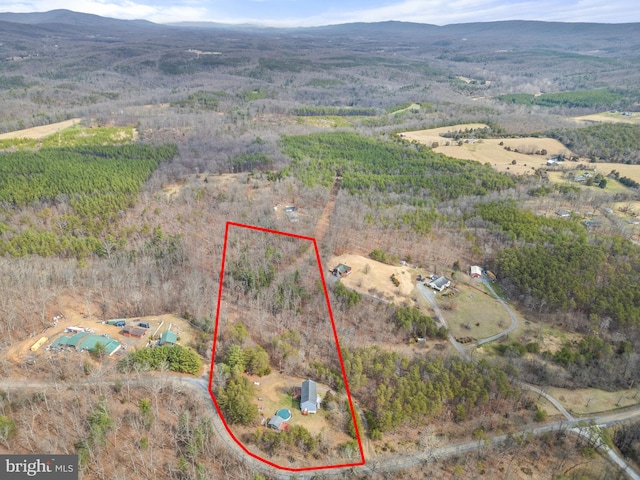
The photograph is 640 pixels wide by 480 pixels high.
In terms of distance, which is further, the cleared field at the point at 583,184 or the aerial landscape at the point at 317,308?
the cleared field at the point at 583,184

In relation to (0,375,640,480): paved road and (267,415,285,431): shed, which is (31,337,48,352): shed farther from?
(267,415,285,431): shed

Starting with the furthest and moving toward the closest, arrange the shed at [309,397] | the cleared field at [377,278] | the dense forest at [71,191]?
1. the dense forest at [71,191]
2. the cleared field at [377,278]
3. the shed at [309,397]

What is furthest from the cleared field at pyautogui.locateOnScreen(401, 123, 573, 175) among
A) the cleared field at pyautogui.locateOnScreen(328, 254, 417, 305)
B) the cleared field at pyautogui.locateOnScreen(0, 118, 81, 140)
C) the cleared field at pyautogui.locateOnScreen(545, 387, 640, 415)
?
the cleared field at pyautogui.locateOnScreen(0, 118, 81, 140)

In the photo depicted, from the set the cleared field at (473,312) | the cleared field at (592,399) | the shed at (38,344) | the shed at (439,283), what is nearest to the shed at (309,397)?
the cleared field at (473,312)

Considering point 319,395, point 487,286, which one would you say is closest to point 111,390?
point 319,395

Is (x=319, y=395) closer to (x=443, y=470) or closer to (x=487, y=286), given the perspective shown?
(x=443, y=470)

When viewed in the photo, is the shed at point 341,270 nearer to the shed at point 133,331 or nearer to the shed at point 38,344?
the shed at point 133,331
